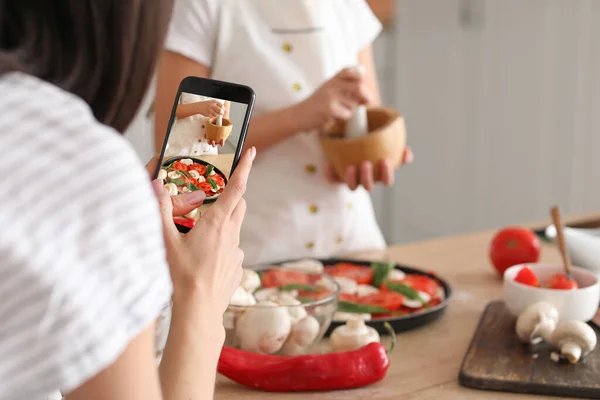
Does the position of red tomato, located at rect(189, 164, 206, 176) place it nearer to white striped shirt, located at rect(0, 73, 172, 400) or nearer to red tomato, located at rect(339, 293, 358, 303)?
white striped shirt, located at rect(0, 73, 172, 400)

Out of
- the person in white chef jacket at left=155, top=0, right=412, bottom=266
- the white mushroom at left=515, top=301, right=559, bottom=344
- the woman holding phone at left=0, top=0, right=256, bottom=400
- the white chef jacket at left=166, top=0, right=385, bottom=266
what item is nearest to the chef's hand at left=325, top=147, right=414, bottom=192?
the person in white chef jacket at left=155, top=0, right=412, bottom=266

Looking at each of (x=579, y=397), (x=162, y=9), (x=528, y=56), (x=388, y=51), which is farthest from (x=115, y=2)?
(x=388, y=51)

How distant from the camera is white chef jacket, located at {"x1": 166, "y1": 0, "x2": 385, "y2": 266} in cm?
149

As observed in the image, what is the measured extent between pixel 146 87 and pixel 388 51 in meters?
3.41

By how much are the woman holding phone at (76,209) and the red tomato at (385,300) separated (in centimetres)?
63

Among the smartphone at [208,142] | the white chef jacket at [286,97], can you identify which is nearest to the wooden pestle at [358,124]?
the white chef jacket at [286,97]

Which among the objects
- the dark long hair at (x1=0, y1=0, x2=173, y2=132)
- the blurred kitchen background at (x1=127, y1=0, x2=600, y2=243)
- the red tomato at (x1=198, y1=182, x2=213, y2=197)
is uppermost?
the dark long hair at (x1=0, y1=0, x2=173, y2=132)

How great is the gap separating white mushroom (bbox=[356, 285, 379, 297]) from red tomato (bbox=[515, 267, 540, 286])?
21 cm

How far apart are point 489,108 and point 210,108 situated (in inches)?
120

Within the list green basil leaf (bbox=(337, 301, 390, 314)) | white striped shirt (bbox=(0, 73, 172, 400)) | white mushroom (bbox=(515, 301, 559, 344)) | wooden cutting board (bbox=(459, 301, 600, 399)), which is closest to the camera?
white striped shirt (bbox=(0, 73, 172, 400))

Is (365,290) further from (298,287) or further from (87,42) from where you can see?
(87,42)

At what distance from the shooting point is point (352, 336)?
0.99 metres

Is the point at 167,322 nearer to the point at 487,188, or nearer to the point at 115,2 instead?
the point at 115,2

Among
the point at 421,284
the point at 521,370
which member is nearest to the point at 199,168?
the point at 521,370
